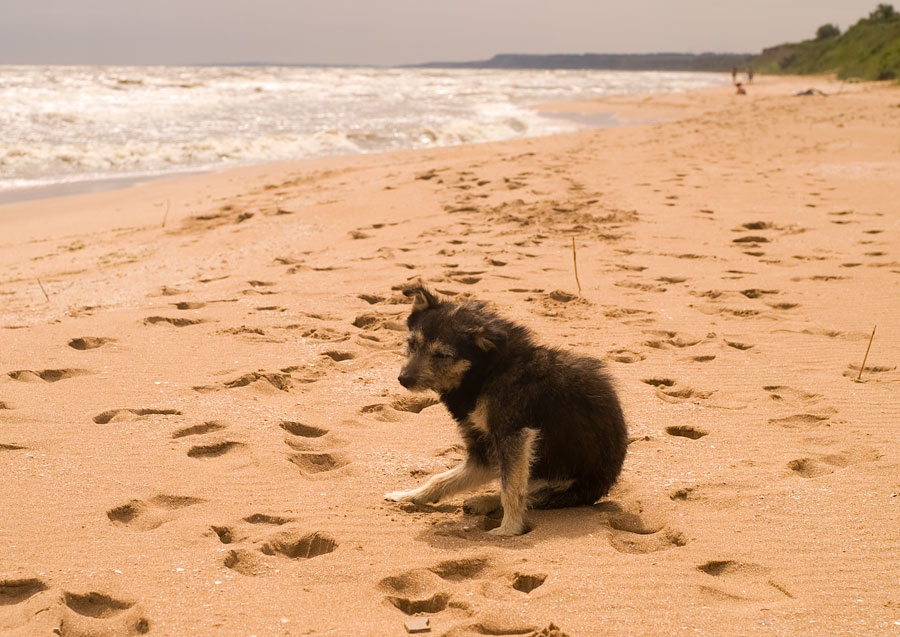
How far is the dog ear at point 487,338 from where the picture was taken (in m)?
4.73

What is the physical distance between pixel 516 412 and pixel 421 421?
149cm

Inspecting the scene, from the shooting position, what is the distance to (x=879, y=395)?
20.0 feet

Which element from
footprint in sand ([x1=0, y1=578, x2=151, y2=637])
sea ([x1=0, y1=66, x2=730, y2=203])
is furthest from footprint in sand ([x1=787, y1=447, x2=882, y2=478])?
sea ([x1=0, y1=66, x2=730, y2=203])

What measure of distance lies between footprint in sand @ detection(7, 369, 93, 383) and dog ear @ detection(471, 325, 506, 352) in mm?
3407

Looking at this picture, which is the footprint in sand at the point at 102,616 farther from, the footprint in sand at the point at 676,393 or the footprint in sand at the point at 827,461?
the footprint in sand at the point at 676,393

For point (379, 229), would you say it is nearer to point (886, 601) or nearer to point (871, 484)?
point (871, 484)

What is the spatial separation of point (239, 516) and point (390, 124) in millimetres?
26169

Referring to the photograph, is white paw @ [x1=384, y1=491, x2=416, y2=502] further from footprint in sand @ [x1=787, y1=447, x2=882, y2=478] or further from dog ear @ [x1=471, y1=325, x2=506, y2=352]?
footprint in sand @ [x1=787, y1=447, x2=882, y2=478]

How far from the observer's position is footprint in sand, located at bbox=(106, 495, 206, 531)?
177 inches

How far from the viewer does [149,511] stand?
4.61 m

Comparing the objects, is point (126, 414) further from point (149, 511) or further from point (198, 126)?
point (198, 126)

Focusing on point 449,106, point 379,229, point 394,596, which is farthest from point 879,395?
point 449,106

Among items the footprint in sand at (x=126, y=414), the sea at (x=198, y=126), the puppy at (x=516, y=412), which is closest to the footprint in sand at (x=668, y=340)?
the puppy at (x=516, y=412)

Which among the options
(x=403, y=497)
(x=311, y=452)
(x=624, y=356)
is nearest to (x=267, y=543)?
(x=403, y=497)
